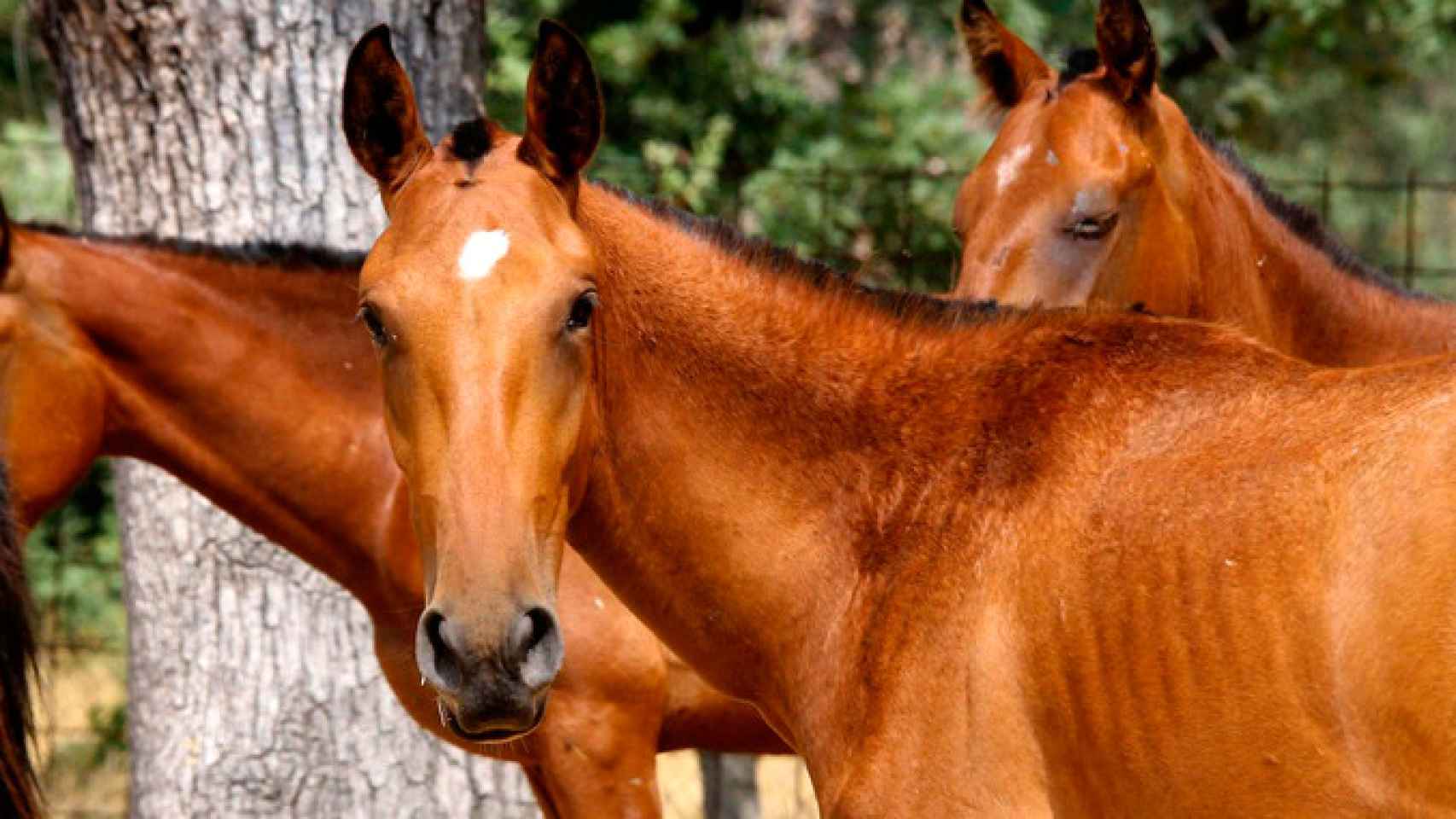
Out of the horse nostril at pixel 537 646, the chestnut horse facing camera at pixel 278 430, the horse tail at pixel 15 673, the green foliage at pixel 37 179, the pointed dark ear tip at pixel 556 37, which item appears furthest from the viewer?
the green foliage at pixel 37 179

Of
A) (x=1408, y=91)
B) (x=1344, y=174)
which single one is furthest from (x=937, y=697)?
(x=1344, y=174)

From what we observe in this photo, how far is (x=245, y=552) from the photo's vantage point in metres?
4.81

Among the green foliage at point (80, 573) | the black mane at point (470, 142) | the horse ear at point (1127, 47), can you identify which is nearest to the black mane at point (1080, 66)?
the horse ear at point (1127, 47)

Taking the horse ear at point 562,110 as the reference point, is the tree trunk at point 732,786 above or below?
below

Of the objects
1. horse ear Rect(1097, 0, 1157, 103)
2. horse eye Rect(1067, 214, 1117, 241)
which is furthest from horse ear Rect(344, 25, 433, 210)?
horse ear Rect(1097, 0, 1157, 103)

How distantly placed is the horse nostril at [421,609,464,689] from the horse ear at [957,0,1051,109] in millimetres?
2626

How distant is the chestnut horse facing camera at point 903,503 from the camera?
2.31 metres

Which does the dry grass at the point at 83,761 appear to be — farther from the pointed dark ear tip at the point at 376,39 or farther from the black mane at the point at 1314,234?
the black mane at the point at 1314,234

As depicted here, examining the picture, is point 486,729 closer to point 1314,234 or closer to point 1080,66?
point 1080,66

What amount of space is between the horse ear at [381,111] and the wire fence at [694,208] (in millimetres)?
3197

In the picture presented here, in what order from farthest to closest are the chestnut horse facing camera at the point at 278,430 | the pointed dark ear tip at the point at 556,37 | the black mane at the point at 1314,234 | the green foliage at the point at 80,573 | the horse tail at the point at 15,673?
the green foliage at the point at 80,573 → the black mane at the point at 1314,234 → the chestnut horse facing camera at the point at 278,430 → the horse tail at the point at 15,673 → the pointed dark ear tip at the point at 556,37

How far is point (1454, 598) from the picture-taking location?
2170 millimetres

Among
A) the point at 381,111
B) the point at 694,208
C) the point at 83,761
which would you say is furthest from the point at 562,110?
the point at 83,761

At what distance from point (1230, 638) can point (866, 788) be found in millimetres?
600
